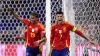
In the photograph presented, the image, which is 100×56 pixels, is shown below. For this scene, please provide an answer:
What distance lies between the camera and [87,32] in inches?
291

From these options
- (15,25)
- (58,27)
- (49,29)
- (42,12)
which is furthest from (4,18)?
(58,27)

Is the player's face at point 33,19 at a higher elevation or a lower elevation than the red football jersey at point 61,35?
higher

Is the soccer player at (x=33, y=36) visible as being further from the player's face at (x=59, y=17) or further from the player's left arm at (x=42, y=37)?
the player's face at (x=59, y=17)

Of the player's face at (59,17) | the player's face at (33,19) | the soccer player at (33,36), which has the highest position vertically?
the player's face at (59,17)

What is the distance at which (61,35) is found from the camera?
6.03 meters

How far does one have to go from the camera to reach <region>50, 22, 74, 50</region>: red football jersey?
6.01m

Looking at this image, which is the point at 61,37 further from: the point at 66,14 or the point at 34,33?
the point at 66,14

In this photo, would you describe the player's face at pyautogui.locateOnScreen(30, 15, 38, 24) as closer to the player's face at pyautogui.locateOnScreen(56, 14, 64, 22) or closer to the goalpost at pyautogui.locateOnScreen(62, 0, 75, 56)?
the player's face at pyautogui.locateOnScreen(56, 14, 64, 22)

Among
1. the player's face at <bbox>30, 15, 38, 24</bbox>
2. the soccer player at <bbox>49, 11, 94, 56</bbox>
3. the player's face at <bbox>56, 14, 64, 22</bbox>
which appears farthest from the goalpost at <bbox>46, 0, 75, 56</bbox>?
the player's face at <bbox>56, 14, 64, 22</bbox>

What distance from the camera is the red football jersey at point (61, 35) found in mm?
6012

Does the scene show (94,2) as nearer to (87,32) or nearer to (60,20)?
(87,32)

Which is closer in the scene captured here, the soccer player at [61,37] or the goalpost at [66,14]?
the soccer player at [61,37]

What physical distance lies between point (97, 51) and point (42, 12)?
1.63 m

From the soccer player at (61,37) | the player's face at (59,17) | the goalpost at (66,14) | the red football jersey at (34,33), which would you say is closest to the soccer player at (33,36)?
the red football jersey at (34,33)
